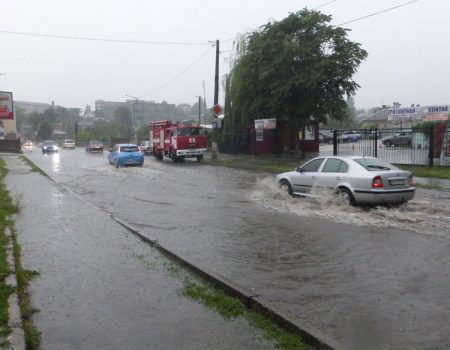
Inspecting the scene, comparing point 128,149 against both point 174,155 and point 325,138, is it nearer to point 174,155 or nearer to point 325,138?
point 174,155

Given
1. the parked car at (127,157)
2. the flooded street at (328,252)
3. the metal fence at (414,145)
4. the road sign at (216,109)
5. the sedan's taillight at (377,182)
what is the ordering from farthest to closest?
the road sign at (216,109) → the parked car at (127,157) → the metal fence at (414,145) → the sedan's taillight at (377,182) → the flooded street at (328,252)

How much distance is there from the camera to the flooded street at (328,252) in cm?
520

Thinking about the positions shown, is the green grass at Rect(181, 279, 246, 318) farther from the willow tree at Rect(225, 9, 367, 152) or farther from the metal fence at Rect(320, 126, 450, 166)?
the willow tree at Rect(225, 9, 367, 152)

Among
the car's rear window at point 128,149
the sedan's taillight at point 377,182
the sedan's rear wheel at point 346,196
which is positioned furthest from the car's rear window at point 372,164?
the car's rear window at point 128,149

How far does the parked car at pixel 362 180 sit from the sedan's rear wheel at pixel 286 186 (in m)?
1.07

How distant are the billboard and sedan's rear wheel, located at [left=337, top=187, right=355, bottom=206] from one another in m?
57.5

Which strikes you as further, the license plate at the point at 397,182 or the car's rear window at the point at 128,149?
the car's rear window at the point at 128,149

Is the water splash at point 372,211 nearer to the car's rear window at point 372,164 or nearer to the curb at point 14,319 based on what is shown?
the car's rear window at point 372,164

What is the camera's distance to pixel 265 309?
5406mm

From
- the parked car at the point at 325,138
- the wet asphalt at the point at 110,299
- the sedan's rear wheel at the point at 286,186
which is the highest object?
the parked car at the point at 325,138

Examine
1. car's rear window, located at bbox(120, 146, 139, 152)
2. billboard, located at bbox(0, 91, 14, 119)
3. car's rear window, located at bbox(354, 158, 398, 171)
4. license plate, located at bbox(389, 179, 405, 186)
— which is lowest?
license plate, located at bbox(389, 179, 405, 186)

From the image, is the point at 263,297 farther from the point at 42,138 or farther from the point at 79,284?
the point at 42,138

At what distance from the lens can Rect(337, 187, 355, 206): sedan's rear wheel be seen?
12141mm

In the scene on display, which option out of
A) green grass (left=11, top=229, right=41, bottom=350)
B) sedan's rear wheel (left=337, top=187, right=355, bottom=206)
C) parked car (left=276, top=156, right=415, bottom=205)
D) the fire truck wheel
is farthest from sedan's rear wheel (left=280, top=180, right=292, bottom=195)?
the fire truck wheel
